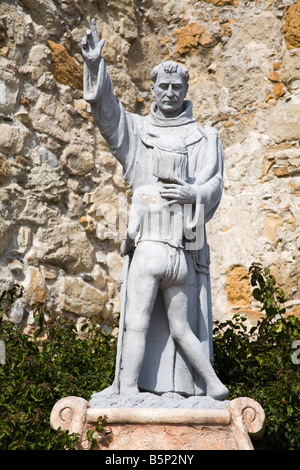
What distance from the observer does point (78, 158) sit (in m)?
7.46

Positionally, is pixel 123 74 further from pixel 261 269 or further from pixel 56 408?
pixel 56 408

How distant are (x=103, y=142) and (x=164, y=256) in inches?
127

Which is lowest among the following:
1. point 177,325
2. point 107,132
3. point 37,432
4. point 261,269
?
point 37,432

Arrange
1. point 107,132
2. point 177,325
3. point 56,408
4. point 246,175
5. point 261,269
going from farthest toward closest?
1. point 246,175
2. point 261,269
3. point 107,132
4. point 177,325
5. point 56,408

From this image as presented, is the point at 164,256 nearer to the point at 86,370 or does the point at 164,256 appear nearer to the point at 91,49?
the point at 91,49

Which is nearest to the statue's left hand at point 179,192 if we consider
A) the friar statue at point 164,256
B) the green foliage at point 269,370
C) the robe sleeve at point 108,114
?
the friar statue at point 164,256

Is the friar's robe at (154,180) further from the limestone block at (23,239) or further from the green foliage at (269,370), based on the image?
the limestone block at (23,239)

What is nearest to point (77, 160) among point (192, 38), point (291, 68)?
point (192, 38)

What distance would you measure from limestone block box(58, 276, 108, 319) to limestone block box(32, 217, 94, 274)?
129 mm

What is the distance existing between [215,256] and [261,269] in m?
0.72

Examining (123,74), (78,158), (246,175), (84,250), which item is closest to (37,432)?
(84,250)

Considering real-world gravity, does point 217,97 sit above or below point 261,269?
above

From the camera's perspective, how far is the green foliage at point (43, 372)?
4.76 m

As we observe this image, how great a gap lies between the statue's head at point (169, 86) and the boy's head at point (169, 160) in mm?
369
